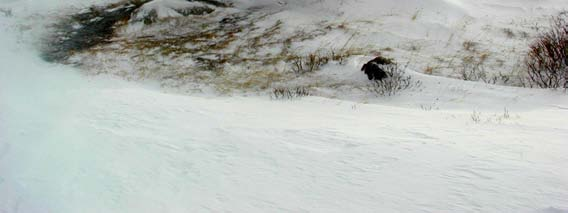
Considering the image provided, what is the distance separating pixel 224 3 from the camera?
12.9m

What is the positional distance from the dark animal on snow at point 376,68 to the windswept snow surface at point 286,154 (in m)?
1.04

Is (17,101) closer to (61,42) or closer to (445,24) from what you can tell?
(61,42)

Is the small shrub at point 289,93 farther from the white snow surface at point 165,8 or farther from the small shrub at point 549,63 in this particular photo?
the white snow surface at point 165,8

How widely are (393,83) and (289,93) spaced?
182 cm

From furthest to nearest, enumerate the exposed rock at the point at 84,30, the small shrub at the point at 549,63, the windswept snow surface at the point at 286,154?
the exposed rock at the point at 84,30, the small shrub at the point at 549,63, the windswept snow surface at the point at 286,154

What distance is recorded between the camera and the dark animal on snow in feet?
26.8

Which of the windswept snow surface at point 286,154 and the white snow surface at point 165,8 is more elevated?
the white snow surface at point 165,8

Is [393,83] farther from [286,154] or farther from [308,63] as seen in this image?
[286,154]

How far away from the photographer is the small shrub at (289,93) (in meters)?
7.80

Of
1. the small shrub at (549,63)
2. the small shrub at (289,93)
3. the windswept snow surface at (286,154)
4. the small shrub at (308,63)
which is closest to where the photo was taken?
the windswept snow surface at (286,154)

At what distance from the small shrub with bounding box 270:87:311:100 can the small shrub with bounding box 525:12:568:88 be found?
374 cm

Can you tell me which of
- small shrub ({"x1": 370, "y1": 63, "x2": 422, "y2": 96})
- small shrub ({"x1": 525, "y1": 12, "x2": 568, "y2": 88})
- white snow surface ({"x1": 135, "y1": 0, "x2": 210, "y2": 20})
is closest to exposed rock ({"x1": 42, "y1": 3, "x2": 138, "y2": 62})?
white snow surface ({"x1": 135, "y1": 0, "x2": 210, "y2": 20})

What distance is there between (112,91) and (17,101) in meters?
1.40

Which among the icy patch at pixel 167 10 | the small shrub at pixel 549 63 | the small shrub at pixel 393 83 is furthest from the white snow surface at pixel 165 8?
the small shrub at pixel 549 63
